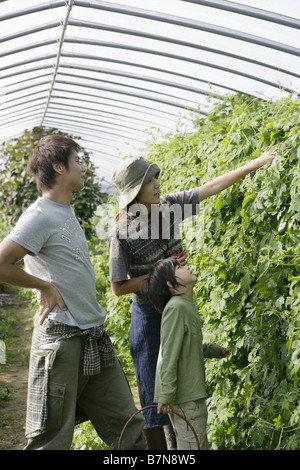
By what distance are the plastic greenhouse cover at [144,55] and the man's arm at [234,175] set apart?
39cm

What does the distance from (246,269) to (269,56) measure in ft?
9.07

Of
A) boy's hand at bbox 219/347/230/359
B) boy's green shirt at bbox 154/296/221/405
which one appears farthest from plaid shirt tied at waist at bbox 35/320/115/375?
boy's hand at bbox 219/347/230/359

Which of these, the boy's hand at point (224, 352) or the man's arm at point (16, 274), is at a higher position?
the man's arm at point (16, 274)

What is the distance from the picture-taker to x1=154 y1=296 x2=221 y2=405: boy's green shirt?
260cm

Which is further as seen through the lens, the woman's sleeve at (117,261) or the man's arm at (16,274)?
the woman's sleeve at (117,261)

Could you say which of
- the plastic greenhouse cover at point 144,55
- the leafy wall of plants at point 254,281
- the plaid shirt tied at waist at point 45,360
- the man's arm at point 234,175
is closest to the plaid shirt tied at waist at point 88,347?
the plaid shirt tied at waist at point 45,360

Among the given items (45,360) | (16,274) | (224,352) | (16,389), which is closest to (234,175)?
(224,352)

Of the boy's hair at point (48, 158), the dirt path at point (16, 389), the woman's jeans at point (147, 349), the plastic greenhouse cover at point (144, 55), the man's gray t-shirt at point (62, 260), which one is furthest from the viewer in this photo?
the plastic greenhouse cover at point (144, 55)

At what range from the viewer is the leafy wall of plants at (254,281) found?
2518 millimetres

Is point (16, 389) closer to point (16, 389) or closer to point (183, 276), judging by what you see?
point (16, 389)

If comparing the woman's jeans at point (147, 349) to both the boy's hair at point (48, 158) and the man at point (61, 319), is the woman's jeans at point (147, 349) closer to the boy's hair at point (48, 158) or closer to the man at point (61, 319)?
the man at point (61, 319)

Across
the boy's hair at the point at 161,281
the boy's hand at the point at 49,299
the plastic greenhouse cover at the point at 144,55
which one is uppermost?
the plastic greenhouse cover at the point at 144,55

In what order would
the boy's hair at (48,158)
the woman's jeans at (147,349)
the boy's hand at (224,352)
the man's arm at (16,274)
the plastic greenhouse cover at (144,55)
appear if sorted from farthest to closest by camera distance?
1. the plastic greenhouse cover at (144,55)
2. the woman's jeans at (147,349)
3. the boy's hand at (224,352)
4. the boy's hair at (48,158)
5. the man's arm at (16,274)

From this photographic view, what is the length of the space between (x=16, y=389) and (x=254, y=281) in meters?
3.46
